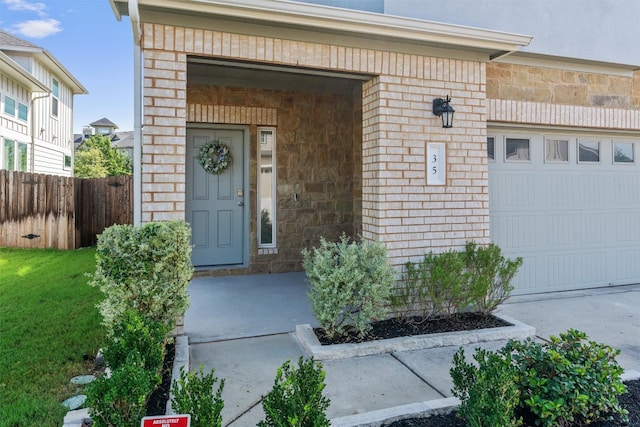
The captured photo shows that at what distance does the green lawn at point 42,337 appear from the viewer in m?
2.82

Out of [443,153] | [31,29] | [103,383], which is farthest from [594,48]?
[31,29]

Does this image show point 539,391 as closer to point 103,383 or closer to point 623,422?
point 623,422

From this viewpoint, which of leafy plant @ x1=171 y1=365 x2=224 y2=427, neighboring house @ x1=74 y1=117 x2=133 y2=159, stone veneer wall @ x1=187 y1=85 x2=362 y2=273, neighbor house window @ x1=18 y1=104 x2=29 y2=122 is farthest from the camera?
neighboring house @ x1=74 y1=117 x2=133 y2=159

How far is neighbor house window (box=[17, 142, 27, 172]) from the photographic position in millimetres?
12148

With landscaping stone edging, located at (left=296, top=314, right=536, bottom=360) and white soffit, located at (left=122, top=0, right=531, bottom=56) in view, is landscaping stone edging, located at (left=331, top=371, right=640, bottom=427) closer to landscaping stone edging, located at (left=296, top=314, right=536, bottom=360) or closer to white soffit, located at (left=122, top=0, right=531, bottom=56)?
landscaping stone edging, located at (left=296, top=314, right=536, bottom=360)

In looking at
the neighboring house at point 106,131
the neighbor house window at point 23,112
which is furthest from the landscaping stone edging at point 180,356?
the neighboring house at point 106,131

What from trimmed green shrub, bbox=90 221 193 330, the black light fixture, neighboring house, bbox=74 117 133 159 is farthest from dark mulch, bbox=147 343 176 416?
neighboring house, bbox=74 117 133 159

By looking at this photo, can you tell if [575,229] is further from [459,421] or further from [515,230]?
[459,421]

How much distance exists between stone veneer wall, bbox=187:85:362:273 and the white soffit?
96.8 inches

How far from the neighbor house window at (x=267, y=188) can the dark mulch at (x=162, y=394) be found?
3686 mm

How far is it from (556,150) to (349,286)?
3.99 metres

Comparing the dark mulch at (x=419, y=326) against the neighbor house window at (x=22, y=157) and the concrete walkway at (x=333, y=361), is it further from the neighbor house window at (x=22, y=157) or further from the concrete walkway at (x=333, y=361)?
the neighbor house window at (x=22, y=157)

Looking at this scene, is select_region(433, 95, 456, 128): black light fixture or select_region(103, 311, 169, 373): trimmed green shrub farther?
select_region(433, 95, 456, 128): black light fixture

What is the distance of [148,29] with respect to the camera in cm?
A: 364
